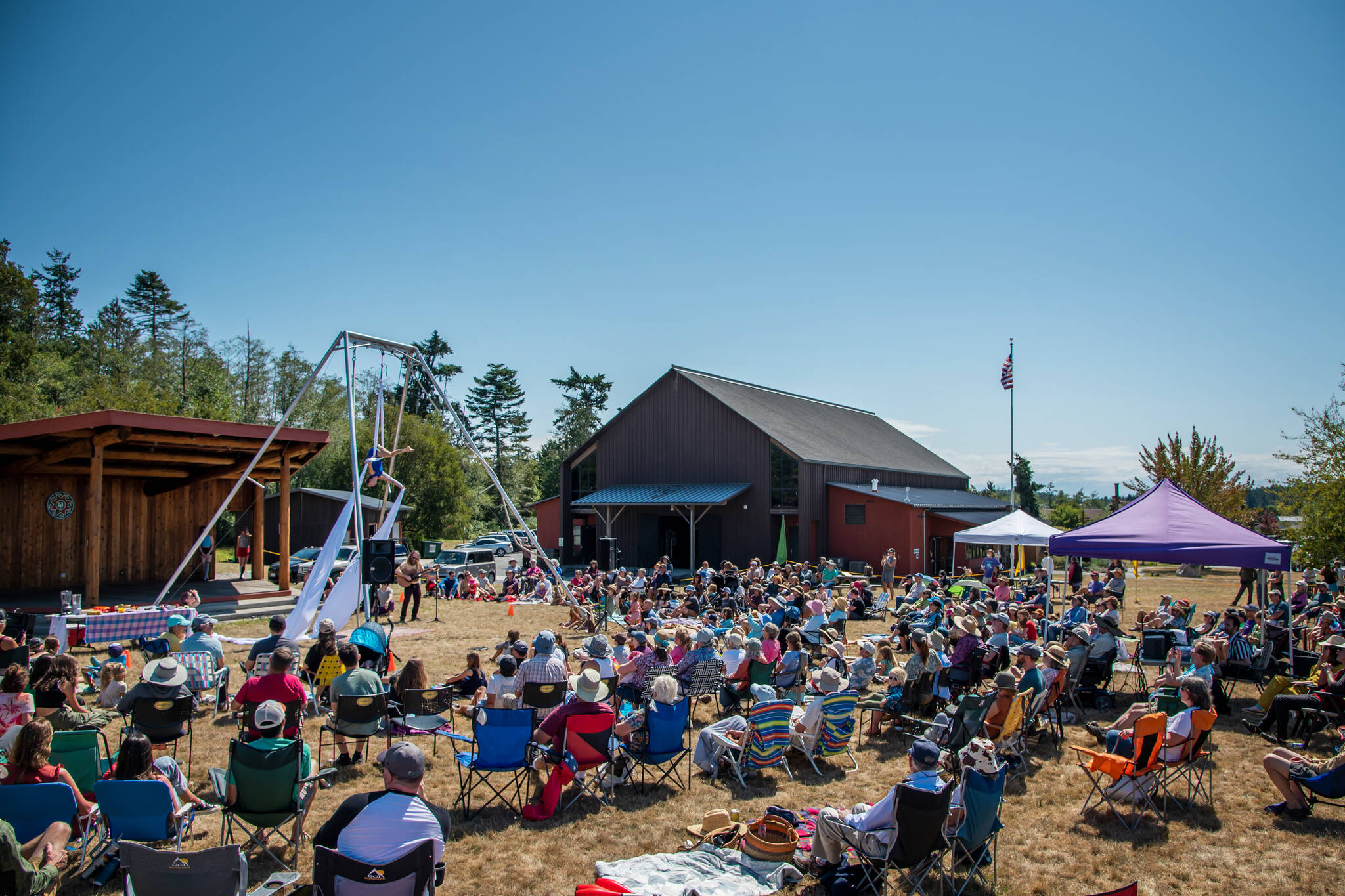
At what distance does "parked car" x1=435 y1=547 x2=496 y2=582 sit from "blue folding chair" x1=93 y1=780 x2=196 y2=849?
1738 centimetres

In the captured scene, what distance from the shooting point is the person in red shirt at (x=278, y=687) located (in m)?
6.04

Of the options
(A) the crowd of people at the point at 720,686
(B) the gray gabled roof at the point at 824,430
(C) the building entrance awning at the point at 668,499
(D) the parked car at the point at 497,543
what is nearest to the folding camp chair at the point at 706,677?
(A) the crowd of people at the point at 720,686

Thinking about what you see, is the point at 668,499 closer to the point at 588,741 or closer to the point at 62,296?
the point at 588,741

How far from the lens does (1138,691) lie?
33.4 feet

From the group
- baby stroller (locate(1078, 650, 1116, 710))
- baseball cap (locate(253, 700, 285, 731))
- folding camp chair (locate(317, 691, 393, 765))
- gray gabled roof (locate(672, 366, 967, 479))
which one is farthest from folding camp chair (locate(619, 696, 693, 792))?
gray gabled roof (locate(672, 366, 967, 479))

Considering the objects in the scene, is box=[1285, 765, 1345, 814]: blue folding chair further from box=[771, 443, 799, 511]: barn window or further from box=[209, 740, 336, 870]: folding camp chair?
box=[771, 443, 799, 511]: barn window

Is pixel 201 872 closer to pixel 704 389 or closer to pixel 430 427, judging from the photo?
pixel 704 389

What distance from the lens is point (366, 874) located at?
3.39 meters

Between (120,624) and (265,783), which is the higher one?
(265,783)

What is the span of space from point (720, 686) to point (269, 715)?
477 cm

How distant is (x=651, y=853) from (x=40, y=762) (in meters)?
3.80

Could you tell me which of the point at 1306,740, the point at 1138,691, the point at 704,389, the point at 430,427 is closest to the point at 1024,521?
the point at 1138,691

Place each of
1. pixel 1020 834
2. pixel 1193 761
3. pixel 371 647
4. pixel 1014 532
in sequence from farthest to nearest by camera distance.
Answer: pixel 1014 532 → pixel 371 647 → pixel 1193 761 → pixel 1020 834

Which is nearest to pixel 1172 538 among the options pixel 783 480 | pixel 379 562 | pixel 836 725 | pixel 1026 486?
pixel 836 725
